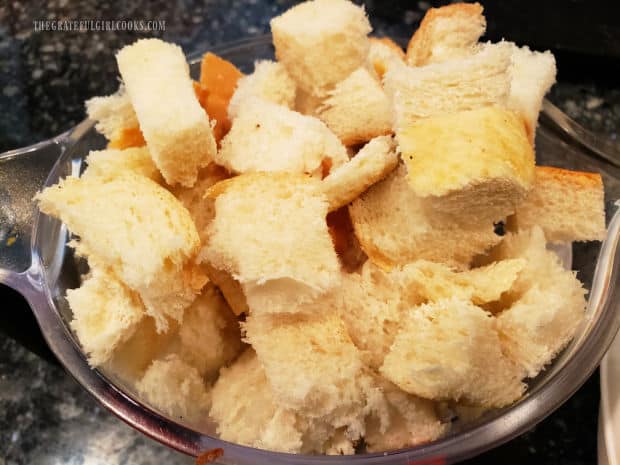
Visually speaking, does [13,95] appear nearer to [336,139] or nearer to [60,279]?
[60,279]

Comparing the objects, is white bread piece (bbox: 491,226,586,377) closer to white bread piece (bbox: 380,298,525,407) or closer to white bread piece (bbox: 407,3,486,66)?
white bread piece (bbox: 380,298,525,407)

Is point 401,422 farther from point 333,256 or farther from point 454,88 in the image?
point 454,88

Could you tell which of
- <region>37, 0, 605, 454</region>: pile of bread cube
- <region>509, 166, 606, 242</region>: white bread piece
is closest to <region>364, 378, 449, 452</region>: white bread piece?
<region>37, 0, 605, 454</region>: pile of bread cube

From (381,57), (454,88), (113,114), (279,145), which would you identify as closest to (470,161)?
(454,88)

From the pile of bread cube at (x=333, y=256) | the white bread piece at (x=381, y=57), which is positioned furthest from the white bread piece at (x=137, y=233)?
the white bread piece at (x=381, y=57)

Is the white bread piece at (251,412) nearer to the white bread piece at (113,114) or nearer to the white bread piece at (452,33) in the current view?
the white bread piece at (113,114)
